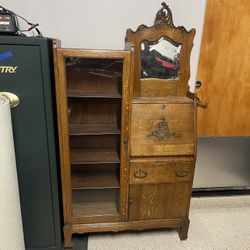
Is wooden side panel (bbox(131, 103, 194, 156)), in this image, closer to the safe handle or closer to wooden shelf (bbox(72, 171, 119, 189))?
wooden shelf (bbox(72, 171, 119, 189))

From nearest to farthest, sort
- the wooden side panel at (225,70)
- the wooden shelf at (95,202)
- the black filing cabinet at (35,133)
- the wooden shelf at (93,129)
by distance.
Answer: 1. the black filing cabinet at (35,133)
2. the wooden shelf at (93,129)
3. the wooden shelf at (95,202)
4. the wooden side panel at (225,70)

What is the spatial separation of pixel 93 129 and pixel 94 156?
201 mm

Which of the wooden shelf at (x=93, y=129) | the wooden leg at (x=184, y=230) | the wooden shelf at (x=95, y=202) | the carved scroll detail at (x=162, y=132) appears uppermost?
the carved scroll detail at (x=162, y=132)

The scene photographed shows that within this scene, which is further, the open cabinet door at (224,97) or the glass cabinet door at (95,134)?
the open cabinet door at (224,97)

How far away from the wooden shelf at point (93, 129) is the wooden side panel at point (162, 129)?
6.5 inches

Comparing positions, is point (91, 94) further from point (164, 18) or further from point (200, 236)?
point (200, 236)

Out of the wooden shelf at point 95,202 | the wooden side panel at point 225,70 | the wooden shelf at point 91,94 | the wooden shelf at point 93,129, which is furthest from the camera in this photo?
A: the wooden side panel at point 225,70

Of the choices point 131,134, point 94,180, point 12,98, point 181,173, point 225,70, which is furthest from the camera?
point 225,70

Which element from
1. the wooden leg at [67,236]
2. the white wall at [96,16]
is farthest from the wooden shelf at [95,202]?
the white wall at [96,16]

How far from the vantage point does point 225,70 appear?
182 cm

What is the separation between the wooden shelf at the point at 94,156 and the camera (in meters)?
1.49

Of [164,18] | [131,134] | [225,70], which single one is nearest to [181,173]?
[131,134]

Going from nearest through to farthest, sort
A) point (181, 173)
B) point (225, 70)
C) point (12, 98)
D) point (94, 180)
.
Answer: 1. point (12, 98)
2. point (181, 173)
3. point (94, 180)
4. point (225, 70)

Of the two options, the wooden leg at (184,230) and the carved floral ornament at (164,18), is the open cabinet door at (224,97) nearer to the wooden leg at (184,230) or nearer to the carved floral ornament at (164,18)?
the carved floral ornament at (164,18)
